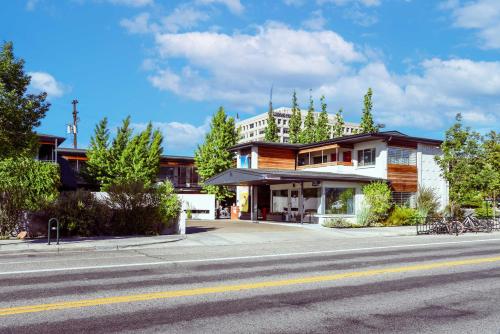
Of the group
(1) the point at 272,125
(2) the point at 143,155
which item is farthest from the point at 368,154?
(1) the point at 272,125

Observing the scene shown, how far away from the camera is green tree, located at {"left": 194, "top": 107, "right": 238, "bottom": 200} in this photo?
48281mm

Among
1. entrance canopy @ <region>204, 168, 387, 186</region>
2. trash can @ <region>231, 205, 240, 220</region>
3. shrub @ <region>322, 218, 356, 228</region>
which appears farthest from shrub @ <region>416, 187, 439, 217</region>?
trash can @ <region>231, 205, 240, 220</region>

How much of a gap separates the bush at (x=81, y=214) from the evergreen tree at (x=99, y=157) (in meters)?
22.3

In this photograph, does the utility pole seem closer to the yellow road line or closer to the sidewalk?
the sidewalk

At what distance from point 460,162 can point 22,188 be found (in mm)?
27358

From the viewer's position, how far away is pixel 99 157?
43656 mm

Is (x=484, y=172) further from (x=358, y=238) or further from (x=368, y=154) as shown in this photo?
(x=358, y=238)

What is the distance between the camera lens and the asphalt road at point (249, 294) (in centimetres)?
663

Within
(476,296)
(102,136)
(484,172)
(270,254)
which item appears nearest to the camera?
(476,296)

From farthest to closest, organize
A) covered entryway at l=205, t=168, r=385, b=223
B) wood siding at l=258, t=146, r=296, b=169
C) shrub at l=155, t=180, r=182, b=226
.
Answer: wood siding at l=258, t=146, r=296, b=169 < covered entryway at l=205, t=168, r=385, b=223 < shrub at l=155, t=180, r=182, b=226

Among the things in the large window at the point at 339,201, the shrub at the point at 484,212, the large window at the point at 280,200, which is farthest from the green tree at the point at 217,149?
the shrub at the point at 484,212

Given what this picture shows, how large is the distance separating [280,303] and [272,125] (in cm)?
5752

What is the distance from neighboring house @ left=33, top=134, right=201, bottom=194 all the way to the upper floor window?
20.7 meters

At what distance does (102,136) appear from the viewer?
44.5 meters
